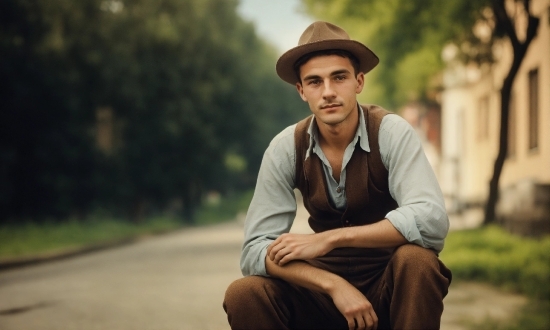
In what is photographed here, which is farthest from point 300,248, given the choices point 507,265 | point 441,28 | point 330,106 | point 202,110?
point 202,110

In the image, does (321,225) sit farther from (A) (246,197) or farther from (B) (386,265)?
(A) (246,197)

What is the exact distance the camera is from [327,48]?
392cm

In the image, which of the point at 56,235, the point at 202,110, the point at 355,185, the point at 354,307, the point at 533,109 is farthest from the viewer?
the point at 202,110

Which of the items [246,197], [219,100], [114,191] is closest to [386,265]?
[114,191]

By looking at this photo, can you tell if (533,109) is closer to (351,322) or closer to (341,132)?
(341,132)

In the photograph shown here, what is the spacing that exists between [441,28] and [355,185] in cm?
1104

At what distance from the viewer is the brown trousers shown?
3496 millimetres

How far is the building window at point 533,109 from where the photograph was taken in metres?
18.6

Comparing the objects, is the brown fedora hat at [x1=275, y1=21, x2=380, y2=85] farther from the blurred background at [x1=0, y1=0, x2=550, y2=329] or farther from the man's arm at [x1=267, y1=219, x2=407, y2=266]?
the blurred background at [x1=0, y1=0, x2=550, y2=329]

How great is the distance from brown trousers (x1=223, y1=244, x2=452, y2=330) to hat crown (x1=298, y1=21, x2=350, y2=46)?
95 cm

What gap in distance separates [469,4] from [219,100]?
2684 centimetres

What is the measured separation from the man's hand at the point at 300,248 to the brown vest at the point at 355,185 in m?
0.23

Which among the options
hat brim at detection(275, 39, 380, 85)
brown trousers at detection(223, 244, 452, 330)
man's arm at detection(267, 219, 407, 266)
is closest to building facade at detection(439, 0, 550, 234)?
hat brim at detection(275, 39, 380, 85)

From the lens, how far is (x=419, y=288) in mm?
3486
